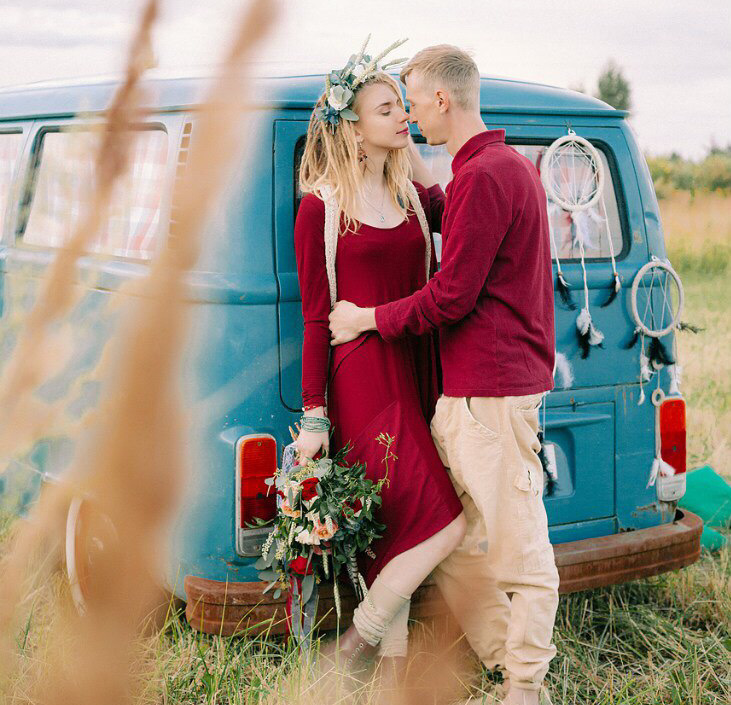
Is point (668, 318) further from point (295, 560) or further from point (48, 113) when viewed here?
point (48, 113)

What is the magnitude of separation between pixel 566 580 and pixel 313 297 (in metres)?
1.27

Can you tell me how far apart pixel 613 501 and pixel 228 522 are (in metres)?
1.37

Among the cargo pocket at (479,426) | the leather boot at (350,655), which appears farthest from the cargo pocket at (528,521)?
the leather boot at (350,655)

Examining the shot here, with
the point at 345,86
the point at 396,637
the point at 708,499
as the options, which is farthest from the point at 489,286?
the point at 708,499

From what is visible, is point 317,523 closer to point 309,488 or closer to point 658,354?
point 309,488

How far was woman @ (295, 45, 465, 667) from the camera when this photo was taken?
2367 millimetres

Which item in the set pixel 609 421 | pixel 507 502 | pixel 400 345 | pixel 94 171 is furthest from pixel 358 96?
pixel 94 171

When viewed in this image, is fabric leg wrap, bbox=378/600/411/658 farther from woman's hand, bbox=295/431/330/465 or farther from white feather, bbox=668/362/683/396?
white feather, bbox=668/362/683/396

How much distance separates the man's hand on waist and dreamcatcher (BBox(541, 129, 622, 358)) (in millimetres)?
817

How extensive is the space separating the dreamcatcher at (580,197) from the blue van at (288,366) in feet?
0.11

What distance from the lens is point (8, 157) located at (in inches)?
146

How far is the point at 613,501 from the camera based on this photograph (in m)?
3.01

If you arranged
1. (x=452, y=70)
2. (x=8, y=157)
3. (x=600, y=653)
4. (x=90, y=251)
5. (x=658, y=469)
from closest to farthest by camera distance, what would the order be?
(x=90, y=251) < (x=452, y=70) < (x=600, y=653) < (x=658, y=469) < (x=8, y=157)

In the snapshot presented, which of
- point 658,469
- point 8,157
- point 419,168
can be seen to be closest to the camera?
point 419,168
